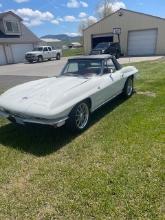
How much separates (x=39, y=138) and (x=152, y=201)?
A: 8.07 ft

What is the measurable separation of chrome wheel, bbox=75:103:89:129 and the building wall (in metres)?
23.4

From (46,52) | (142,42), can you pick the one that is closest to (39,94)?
(46,52)

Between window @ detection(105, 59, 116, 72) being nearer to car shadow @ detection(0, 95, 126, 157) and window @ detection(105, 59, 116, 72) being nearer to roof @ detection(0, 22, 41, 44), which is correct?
car shadow @ detection(0, 95, 126, 157)

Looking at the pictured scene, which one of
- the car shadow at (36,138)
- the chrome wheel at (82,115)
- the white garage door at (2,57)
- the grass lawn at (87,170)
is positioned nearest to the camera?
the grass lawn at (87,170)

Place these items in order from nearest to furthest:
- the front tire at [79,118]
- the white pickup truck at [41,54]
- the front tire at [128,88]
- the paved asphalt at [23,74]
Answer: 1. the front tire at [79,118]
2. the front tire at [128,88]
3. the paved asphalt at [23,74]
4. the white pickup truck at [41,54]

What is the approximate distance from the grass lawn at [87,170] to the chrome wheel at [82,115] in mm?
226

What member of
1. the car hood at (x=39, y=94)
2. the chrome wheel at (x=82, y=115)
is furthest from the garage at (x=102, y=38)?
the chrome wheel at (x=82, y=115)

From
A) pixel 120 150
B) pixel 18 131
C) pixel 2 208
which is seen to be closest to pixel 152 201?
pixel 120 150

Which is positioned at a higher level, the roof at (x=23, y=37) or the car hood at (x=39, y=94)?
the roof at (x=23, y=37)

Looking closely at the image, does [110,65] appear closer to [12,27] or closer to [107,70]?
[107,70]

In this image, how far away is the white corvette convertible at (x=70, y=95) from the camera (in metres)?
3.83

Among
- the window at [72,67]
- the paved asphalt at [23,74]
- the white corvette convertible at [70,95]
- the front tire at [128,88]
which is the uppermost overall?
the window at [72,67]

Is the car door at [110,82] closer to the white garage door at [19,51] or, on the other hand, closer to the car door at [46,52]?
the car door at [46,52]

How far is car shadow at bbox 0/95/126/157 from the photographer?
12.9ft
